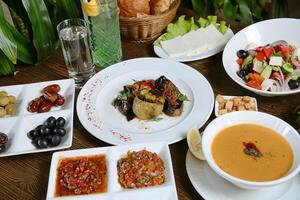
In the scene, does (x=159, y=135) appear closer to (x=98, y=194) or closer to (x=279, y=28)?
(x=98, y=194)

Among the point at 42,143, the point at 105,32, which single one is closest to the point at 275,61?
the point at 105,32

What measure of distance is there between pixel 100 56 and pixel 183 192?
79 cm

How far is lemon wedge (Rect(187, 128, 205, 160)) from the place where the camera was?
1.21 metres

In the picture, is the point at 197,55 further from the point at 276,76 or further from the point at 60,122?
the point at 60,122

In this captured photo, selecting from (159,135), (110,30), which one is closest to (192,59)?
(110,30)

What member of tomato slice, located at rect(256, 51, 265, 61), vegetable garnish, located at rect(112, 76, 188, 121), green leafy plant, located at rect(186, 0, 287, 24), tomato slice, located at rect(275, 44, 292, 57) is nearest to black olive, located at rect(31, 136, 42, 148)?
vegetable garnish, located at rect(112, 76, 188, 121)

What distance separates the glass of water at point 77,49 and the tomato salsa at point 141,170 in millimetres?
556

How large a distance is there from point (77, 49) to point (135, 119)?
0.40 metres

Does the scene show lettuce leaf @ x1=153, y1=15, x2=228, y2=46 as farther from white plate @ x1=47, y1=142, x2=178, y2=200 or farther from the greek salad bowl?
white plate @ x1=47, y1=142, x2=178, y2=200

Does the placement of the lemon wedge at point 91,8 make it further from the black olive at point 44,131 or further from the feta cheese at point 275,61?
the feta cheese at point 275,61

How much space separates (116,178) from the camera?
45.6 inches

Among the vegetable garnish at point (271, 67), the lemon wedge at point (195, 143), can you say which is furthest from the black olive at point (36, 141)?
the vegetable garnish at point (271, 67)

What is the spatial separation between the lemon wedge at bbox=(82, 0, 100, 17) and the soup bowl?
70 cm

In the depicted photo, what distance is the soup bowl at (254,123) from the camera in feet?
3.36
